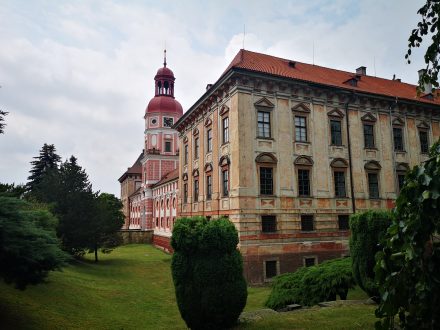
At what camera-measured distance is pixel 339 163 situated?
1072 inches

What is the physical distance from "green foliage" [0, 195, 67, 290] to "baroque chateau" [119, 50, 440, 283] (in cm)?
1320

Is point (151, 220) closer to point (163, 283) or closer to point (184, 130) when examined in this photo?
point (184, 130)

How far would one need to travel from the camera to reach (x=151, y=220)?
61250 millimetres

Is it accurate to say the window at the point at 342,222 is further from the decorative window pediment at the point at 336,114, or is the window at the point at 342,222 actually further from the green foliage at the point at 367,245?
the green foliage at the point at 367,245

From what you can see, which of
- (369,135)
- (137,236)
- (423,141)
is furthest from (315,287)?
(137,236)

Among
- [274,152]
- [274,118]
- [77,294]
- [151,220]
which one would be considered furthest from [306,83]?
[151,220]

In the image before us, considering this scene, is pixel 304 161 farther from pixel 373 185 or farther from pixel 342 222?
pixel 373 185

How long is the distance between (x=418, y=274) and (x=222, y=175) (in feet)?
76.5

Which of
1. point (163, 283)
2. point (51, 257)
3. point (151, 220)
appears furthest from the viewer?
point (151, 220)

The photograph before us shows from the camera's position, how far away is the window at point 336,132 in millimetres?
27547

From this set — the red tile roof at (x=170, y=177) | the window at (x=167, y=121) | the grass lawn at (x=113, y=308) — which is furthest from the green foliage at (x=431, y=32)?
the window at (x=167, y=121)

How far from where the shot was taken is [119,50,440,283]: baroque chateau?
2409 centimetres

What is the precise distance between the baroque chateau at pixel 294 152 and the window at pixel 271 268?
0.06 meters

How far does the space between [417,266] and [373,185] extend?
27748 millimetres
